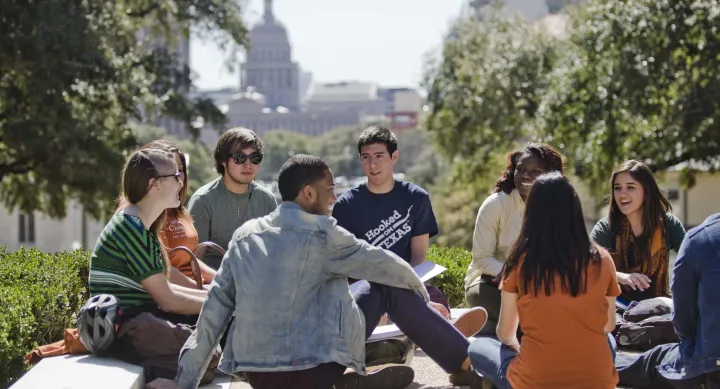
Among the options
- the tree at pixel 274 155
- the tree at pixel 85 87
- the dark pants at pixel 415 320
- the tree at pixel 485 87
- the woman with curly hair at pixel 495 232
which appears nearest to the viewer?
the dark pants at pixel 415 320

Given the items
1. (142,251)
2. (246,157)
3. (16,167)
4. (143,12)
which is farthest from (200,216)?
(143,12)

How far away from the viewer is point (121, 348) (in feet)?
18.1

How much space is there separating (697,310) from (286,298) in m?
1.94

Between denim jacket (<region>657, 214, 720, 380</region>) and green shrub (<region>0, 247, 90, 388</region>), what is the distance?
344 cm

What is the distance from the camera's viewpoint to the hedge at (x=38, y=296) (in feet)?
19.9

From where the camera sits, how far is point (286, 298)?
15.8 ft

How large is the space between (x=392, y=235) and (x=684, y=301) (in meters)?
1.93

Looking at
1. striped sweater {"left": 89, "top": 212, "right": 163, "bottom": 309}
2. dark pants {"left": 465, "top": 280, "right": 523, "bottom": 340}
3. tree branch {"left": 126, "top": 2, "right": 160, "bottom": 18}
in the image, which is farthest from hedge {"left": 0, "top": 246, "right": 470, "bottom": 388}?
tree branch {"left": 126, "top": 2, "right": 160, "bottom": 18}

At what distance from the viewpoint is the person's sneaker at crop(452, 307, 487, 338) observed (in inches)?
228

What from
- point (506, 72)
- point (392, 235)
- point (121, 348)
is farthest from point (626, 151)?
point (121, 348)

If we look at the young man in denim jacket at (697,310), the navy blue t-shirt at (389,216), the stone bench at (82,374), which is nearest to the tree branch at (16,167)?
the navy blue t-shirt at (389,216)

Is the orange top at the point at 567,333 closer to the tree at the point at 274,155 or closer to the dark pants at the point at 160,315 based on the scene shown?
the tree at the point at 274,155

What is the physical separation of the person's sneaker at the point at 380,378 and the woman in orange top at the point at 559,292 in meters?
1.11

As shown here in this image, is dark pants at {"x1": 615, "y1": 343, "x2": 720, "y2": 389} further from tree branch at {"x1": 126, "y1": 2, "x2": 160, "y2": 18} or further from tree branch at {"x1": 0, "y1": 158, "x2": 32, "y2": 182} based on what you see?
tree branch at {"x1": 126, "y1": 2, "x2": 160, "y2": 18}
